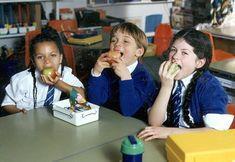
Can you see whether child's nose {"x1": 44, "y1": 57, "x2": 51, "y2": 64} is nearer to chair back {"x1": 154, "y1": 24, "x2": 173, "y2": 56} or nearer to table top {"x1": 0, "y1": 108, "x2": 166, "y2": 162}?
table top {"x1": 0, "y1": 108, "x2": 166, "y2": 162}

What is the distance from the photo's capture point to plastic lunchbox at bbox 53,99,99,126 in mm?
1598

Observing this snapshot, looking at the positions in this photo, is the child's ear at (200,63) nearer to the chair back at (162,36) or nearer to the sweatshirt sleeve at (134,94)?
the sweatshirt sleeve at (134,94)

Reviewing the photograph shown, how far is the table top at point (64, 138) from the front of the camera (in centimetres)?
134

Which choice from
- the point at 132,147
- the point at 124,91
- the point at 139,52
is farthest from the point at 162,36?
the point at 132,147

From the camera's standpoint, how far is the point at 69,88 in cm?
205

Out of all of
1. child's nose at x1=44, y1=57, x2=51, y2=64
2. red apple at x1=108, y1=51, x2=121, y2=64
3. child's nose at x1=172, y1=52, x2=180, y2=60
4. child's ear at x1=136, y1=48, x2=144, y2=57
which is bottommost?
child's nose at x1=44, y1=57, x2=51, y2=64

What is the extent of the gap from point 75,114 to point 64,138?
134mm

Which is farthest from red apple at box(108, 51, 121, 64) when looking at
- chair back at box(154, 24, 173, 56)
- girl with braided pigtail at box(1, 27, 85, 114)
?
chair back at box(154, 24, 173, 56)

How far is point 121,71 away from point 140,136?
0.38 meters

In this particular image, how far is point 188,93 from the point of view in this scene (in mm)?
1663

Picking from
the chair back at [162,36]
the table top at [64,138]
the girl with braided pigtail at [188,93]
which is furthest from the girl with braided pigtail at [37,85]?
the chair back at [162,36]

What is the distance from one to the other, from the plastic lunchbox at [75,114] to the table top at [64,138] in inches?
0.8

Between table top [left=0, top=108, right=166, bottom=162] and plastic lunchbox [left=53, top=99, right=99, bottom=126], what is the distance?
2 centimetres

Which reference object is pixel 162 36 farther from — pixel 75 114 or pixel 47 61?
pixel 75 114
